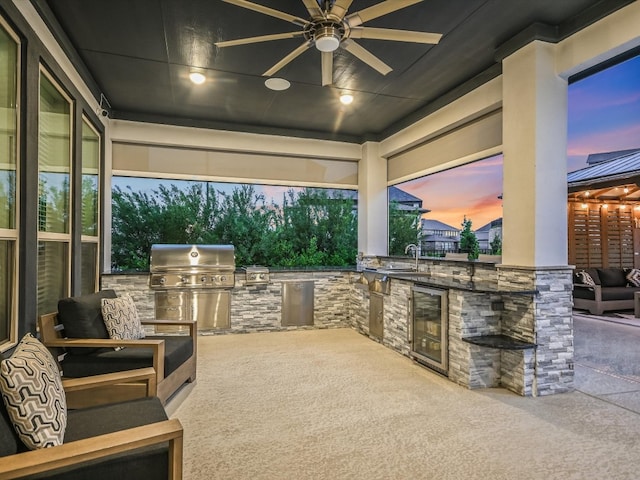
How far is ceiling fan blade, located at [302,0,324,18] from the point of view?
2.36 metres

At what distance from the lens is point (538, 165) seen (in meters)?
3.25

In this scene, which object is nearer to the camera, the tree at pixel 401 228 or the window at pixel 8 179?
the window at pixel 8 179

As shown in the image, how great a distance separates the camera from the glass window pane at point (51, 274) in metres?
3.11

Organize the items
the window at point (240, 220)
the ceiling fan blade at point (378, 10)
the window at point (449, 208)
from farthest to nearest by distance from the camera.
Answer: the window at point (240, 220) < the window at point (449, 208) < the ceiling fan blade at point (378, 10)

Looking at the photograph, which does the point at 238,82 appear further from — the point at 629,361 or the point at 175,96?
the point at 629,361

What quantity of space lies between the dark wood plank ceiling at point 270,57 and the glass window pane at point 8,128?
1.97 ft

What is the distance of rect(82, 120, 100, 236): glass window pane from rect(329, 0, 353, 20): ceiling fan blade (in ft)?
10.6

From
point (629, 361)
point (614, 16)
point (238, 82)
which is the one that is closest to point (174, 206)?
point (238, 82)

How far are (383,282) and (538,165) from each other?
216 centimetres

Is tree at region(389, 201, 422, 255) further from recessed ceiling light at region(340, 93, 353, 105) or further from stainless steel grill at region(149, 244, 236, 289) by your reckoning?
stainless steel grill at region(149, 244, 236, 289)

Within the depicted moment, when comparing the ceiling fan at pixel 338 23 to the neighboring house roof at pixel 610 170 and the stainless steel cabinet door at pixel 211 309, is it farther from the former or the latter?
the neighboring house roof at pixel 610 170

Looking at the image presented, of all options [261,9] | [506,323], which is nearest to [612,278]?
[506,323]

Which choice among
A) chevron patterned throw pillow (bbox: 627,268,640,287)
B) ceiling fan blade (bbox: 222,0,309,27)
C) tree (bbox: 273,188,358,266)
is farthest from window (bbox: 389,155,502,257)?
chevron patterned throw pillow (bbox: 627,268,640,287)

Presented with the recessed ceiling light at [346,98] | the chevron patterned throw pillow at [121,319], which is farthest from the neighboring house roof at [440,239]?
the chevron patterned throw pillow at [121,319]
